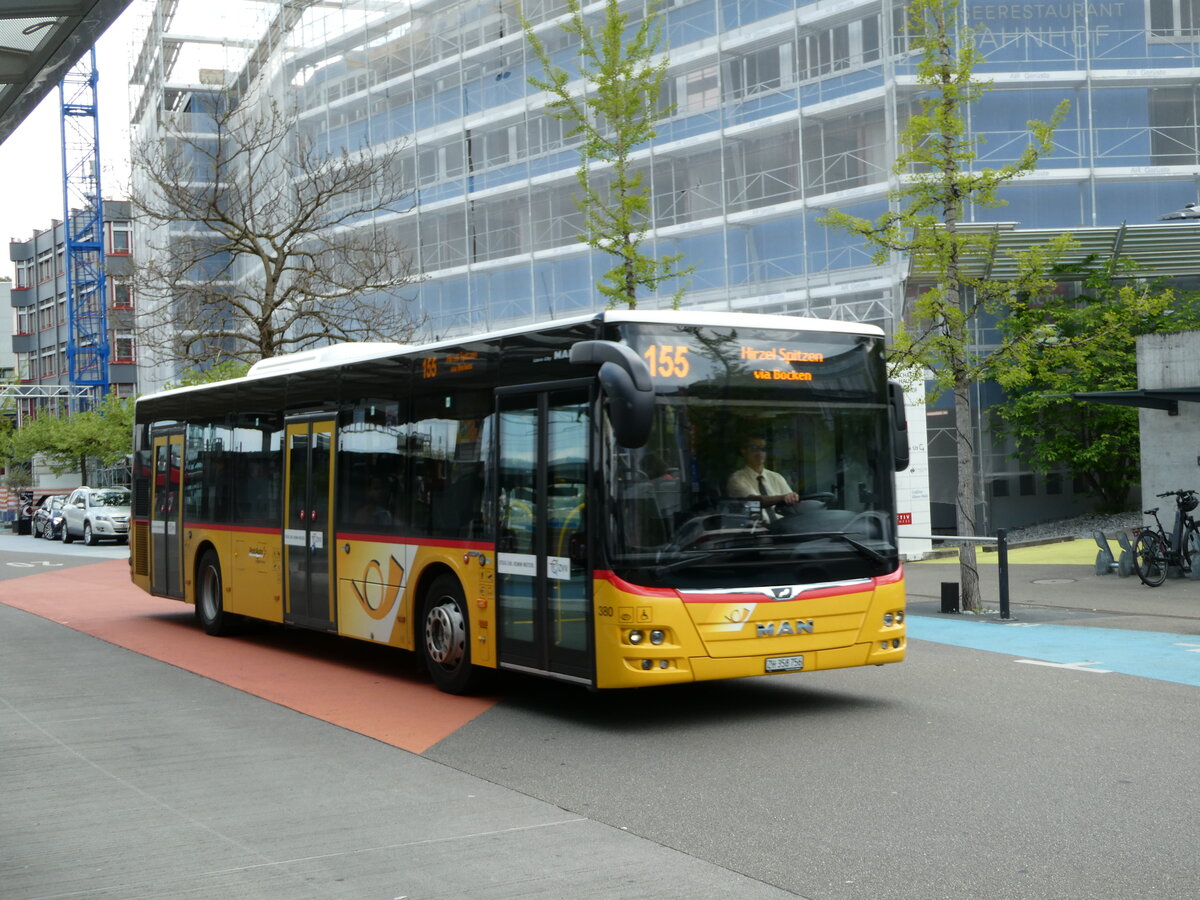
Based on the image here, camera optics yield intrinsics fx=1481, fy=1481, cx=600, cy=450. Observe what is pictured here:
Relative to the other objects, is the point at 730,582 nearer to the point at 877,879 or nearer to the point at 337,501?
the point at 877,879

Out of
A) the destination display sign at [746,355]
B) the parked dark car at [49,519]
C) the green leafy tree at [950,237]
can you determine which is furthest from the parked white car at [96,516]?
the destination display sign at [746,355]

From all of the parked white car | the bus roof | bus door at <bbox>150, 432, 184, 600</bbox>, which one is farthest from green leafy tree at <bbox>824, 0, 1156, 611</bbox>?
the parked white car

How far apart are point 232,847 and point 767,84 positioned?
34.2m

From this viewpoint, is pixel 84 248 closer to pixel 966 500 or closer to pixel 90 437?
pixel 90 437

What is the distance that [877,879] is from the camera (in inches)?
238

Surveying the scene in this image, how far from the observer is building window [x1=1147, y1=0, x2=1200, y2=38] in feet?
122

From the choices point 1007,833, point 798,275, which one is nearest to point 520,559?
point 1007,833

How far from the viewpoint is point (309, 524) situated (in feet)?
45.4

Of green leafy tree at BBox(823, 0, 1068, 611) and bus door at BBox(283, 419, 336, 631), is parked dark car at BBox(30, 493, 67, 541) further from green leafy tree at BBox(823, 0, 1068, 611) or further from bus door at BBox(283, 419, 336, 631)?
green leafy tree at BBox(823, 0, 1068, 611)

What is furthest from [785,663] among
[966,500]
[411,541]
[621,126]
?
[621,126]

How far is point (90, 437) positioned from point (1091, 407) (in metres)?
41.5

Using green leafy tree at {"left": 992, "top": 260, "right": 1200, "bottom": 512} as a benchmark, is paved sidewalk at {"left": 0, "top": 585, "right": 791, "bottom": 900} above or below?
below

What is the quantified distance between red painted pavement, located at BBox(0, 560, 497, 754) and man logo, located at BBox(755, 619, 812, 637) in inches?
86.5

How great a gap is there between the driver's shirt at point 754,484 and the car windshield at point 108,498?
3848 cm
